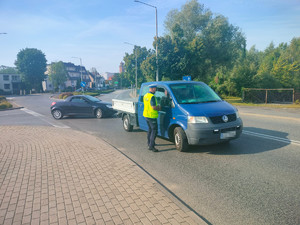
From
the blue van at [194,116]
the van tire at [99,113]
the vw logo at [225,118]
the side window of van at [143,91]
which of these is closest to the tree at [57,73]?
the van tire at [99,113]

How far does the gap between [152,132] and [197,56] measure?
19350mm

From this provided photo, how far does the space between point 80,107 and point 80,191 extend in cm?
1116

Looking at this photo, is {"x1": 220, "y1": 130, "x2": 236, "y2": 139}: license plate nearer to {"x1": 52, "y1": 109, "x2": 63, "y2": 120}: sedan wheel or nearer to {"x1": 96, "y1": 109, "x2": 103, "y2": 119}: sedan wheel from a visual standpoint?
{"x1": 96, "y1": 109, "x2": 103, "y2": 119}: sedan wheel

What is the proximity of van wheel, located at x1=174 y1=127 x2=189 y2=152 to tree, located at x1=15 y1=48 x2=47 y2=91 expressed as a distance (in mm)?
83538

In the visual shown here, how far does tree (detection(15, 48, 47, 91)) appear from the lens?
7800 cm

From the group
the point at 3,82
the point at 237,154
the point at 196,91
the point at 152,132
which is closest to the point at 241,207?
the point at 237,154

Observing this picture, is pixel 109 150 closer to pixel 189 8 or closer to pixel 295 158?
pixel 295 158

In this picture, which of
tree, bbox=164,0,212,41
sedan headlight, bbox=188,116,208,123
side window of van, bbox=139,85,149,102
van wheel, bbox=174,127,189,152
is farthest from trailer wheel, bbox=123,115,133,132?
tree, bbox=164,0,212,41

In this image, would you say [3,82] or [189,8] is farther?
[3,82]

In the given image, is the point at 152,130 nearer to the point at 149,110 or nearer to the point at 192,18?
the point at 149,110

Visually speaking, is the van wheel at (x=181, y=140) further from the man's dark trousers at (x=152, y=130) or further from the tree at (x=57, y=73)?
the tree at (x=57, y=73)

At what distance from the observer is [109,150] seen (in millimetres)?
6723

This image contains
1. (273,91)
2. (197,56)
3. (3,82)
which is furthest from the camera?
(3,82)

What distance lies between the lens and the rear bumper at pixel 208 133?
580 cm
